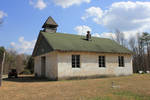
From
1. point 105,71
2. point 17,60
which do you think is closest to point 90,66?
point 105,71

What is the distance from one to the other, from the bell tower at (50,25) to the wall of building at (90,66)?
20.1 ft

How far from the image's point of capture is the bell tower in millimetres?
19769

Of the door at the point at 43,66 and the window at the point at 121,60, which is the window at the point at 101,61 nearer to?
the window at the point at 121,60

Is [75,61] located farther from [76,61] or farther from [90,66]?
[90,66]

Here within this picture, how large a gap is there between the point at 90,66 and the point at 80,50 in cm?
238

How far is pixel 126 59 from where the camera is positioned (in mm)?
A: 19797

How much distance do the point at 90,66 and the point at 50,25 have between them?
330 inches

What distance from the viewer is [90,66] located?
16.6 meters

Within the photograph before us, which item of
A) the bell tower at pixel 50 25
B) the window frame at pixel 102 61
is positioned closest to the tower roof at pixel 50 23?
the bell tower at pixel 50 25

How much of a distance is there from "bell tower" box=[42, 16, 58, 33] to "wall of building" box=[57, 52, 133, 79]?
6.12 metres

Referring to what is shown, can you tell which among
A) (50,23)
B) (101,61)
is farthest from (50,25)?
(101,61)

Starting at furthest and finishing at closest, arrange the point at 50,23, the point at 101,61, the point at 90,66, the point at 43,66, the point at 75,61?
the point at 50,23 < the point at 43,66 < the point at 101,61 < the point at 90,66 < the point at 75,61

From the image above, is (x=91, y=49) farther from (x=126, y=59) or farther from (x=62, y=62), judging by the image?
(x=126, y=59)

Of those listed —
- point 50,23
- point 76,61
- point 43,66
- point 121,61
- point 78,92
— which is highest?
point 50,23
